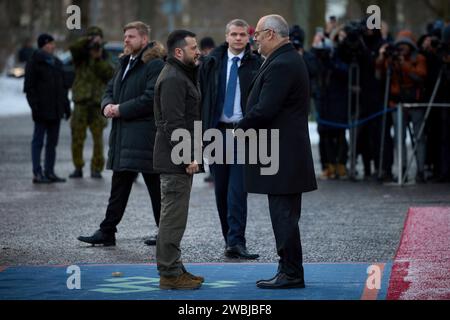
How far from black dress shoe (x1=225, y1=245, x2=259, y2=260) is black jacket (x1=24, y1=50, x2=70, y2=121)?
25.3 ft

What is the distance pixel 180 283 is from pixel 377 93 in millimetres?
9710

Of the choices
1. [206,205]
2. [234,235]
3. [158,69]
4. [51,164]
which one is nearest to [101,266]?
[234,235]

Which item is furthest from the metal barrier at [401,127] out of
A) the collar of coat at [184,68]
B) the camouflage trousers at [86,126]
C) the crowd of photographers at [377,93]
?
the collar of coat at [184,68]

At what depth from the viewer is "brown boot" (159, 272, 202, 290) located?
379 inches

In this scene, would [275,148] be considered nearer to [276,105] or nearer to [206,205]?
[276,105]

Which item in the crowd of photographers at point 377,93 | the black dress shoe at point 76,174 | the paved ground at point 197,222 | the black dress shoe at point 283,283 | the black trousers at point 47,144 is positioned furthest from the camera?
the black dress shoe at point 76,174

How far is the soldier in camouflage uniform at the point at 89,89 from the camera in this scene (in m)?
18.8

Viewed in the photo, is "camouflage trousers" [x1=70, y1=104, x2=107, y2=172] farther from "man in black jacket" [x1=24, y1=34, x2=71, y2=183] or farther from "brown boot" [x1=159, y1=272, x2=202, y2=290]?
"brown boot" [x1=159, y1=272, x2=202, y2=290]

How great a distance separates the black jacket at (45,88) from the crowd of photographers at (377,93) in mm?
3426

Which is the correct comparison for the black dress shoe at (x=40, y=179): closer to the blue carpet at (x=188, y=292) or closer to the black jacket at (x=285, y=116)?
the blue carpet at (x=188, y=292)

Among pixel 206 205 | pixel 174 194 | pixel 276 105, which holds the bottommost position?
pixel 206 205

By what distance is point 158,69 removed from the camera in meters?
12.0

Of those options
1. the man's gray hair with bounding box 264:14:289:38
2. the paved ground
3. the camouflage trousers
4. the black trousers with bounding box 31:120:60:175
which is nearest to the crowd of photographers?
the paved ground
